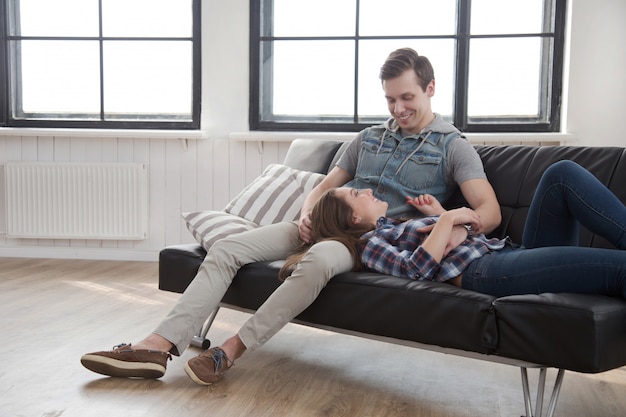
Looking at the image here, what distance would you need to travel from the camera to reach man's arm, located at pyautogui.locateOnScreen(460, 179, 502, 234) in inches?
91.4

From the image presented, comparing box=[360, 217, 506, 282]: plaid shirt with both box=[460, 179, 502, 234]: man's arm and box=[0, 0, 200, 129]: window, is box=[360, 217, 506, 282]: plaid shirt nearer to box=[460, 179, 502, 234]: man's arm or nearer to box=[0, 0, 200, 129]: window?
box=[460, 179, 502, 234]: man's arm

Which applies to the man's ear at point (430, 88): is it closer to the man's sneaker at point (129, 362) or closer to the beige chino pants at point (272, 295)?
the beige chino pants at point (272, 295)

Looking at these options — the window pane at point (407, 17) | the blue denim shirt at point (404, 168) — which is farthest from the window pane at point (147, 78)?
the blue denim shirt at point (404, 168)

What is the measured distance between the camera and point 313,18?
14.7 ft

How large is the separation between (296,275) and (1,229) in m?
3.24

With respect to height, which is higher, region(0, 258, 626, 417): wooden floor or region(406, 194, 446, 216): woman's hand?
region(406, 194, 446, 216): woman's hand

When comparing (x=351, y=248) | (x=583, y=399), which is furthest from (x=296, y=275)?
(x=583, y=399)

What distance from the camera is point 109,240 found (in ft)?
15.4

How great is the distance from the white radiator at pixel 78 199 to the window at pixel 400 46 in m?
0.92

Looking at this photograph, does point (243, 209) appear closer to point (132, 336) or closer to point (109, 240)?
point (132, 336)

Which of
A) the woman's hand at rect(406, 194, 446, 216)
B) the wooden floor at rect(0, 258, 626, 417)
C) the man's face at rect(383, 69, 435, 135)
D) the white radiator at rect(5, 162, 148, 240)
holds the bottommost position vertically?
the wooden floor at rect(0, 258, 626, 417)

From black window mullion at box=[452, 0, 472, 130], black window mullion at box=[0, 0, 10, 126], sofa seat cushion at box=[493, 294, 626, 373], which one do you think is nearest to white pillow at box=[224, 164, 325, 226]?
sofa seat cushion at box=[493, 294, 626, 373]

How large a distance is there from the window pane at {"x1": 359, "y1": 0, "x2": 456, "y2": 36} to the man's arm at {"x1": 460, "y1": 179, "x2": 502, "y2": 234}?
2192 mm

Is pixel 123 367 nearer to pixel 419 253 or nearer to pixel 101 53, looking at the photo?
pixel 419 253
